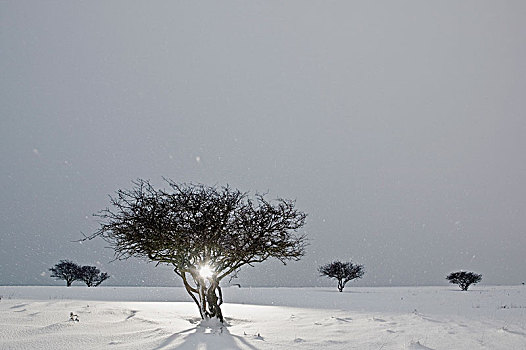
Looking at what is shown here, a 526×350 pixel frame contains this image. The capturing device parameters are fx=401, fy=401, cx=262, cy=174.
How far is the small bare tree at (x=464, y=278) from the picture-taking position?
5889 cm

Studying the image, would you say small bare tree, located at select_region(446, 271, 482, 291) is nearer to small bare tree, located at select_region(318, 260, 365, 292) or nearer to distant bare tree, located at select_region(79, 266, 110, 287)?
small bare tree, located at select_region(318, 260, 365, 292)

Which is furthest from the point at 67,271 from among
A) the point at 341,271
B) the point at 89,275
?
the point at 341,271

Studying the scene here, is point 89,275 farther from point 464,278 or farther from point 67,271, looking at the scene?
point 464,278

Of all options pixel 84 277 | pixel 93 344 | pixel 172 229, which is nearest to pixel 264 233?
pixel 172 229

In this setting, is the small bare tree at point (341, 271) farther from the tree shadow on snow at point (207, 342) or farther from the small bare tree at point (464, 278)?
the tree shadow on snow at point (207, 342)

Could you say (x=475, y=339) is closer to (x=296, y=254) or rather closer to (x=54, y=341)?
(x=296, y=254)

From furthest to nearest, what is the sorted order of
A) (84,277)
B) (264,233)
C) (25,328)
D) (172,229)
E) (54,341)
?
(84,277), (264,233), (172,229), (25,328), (54,341)

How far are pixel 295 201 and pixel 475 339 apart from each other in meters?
6.57

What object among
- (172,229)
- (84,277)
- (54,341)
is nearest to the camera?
(54,341)

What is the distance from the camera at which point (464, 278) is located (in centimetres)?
5950

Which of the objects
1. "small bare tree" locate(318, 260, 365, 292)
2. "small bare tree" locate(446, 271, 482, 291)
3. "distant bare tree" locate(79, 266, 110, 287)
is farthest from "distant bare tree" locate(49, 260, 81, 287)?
"small bare tree" locate(446, 271, 482, 291)

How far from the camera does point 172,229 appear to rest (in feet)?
39.4

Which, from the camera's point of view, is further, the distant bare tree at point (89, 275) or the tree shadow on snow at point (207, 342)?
the distant bare tree at point (89, 275)

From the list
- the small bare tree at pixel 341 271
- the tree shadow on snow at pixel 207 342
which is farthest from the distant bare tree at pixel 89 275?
the tree shadow on snow at pixel 207 342
